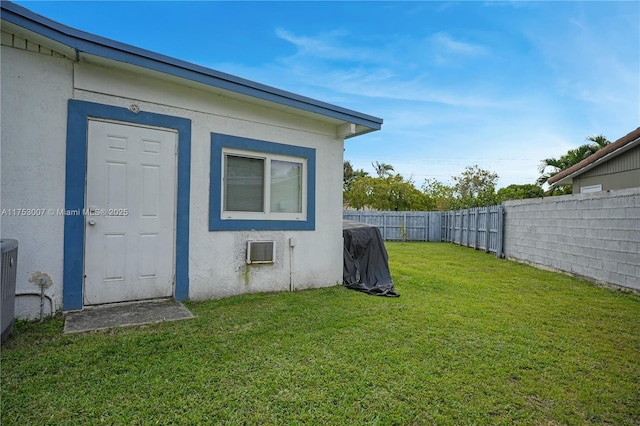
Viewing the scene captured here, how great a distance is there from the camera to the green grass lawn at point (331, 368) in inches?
78.2

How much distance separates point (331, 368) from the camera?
2.55m

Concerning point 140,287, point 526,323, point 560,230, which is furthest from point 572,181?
point 140,287

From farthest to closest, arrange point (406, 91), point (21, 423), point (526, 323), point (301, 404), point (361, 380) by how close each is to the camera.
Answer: point (406, 91) < point (526, 323) < point (361, 380) < point (301, 404) < point (21, 423)

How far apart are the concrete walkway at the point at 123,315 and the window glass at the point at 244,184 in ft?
5.11

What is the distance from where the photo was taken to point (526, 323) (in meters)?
3.90

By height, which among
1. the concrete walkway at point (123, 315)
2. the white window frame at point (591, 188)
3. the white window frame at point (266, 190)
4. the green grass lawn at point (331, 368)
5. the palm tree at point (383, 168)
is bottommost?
the green grass lawn at point (331, 368)

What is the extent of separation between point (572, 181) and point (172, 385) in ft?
44.9

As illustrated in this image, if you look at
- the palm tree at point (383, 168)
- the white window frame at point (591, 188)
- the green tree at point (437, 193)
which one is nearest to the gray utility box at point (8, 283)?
the white window frame at point (591, 188)

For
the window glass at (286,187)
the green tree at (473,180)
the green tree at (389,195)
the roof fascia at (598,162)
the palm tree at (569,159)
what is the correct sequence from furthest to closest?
the green tree at (473,180), the green tree at (389,195), the palm tree at (569,159), the roof fascia at (598,162), the window glass at (286,187)

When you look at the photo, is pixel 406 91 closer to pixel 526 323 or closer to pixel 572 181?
pixel 572 181

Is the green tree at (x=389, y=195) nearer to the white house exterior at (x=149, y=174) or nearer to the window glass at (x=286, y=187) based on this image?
the white house exterior at (x=149, y=174)

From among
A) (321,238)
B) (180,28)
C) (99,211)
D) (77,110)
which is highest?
(180,28)

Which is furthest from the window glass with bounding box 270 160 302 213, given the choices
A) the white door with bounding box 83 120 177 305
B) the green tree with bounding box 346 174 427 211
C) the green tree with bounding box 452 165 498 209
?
the green tree with bounding box 452 165 498 209

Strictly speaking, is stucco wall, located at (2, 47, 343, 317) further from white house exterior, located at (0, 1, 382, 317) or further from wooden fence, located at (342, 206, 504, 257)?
wooden fence, located at (342, 206, 504, 257)
